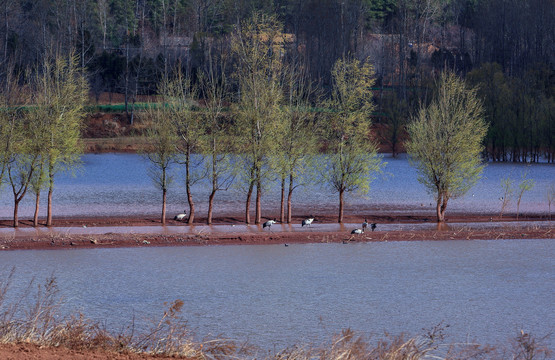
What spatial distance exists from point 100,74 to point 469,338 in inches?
3551

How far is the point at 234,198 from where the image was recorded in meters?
53.4

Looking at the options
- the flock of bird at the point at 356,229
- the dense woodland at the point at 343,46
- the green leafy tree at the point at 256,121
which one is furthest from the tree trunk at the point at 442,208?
the dense woodland at the point at 343,46

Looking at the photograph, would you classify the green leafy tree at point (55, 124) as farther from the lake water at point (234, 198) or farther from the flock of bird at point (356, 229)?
the flock of bird at point (356, 229)

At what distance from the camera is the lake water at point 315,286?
20.0 m

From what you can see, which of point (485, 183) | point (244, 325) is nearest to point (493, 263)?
point (244, 325)

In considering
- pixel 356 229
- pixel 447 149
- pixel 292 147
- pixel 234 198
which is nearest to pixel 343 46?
pixel 234 198

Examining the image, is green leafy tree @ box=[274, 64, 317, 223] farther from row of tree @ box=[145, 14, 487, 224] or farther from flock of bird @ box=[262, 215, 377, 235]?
flock of bird @ box=[262, 215, 377, 235]

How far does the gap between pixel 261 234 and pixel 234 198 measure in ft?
57.6

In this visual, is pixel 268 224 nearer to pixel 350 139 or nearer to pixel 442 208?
pixel 350 139

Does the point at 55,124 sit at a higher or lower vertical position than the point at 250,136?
higher

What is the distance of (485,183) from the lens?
2478 inches

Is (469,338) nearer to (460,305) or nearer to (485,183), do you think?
(460,305)

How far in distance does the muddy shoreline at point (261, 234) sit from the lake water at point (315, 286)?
3.25 feet

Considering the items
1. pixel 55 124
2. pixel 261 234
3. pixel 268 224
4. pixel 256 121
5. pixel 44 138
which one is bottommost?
pixel 261 234
